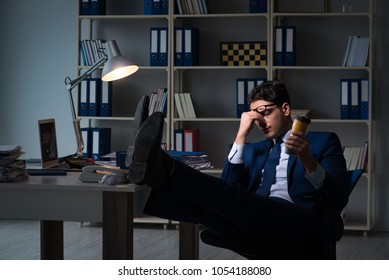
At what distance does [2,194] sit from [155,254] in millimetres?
2065

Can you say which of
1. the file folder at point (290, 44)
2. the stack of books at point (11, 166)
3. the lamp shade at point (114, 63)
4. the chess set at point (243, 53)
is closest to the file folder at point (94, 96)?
the chess set at point (243, 53)

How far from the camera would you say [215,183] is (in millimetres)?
2971

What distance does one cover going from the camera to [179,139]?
634 centimetres

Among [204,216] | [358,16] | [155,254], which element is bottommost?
[155,254]

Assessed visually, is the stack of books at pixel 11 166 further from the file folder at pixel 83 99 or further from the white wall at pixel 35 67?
the white wall at pixel 35 67

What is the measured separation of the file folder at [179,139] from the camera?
20.8 ft

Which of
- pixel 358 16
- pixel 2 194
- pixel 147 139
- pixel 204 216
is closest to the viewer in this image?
pixel 147 139

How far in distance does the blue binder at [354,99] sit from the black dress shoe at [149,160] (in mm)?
3539

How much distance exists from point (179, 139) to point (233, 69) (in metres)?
0.74

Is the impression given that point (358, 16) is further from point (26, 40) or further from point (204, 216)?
point (204, 216)

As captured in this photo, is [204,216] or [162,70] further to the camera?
[162,70]

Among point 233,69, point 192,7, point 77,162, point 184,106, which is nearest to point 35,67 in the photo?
point 184,106

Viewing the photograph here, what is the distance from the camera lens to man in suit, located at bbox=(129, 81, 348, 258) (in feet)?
9.30
